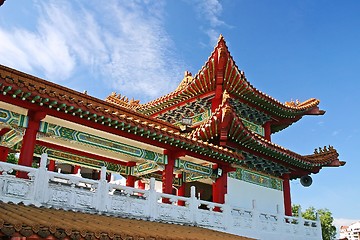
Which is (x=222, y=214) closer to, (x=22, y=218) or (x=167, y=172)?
(x=167, y=172)

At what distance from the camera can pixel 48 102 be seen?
911 cm

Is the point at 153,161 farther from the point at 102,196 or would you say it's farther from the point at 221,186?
the point at 102,196

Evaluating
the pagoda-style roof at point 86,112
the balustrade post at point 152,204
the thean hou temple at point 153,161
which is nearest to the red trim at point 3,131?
the thean hou temple at point 153,161

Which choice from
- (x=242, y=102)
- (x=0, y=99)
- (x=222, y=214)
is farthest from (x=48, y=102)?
(x=242, y=102)

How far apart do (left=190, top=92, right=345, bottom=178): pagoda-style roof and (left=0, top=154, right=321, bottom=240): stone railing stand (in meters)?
2.63

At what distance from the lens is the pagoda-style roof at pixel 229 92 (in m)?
14.7

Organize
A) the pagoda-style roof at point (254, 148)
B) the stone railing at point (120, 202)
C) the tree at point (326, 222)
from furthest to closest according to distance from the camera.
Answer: the tree at point (326, 222) → the pagoda-style roof at point (254, 148) → the stone railing at point (120, 202)

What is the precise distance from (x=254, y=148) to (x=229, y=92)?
2.80 metres

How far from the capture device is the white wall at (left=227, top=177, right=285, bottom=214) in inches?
562

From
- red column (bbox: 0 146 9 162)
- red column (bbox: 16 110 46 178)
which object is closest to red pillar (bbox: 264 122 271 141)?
red column (bbox: 0 146 9 162)

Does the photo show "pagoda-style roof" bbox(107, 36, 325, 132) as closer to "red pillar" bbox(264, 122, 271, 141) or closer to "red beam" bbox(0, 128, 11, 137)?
"red pillar" bbox(264, 122, 271, 141)

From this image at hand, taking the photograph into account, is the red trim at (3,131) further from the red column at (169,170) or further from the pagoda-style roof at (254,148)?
the pagoda-style roof at (254,148)

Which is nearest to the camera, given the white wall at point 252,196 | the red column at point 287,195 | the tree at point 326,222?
the white wall at point 252,196

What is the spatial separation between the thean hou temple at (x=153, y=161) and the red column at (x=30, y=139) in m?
0.02
